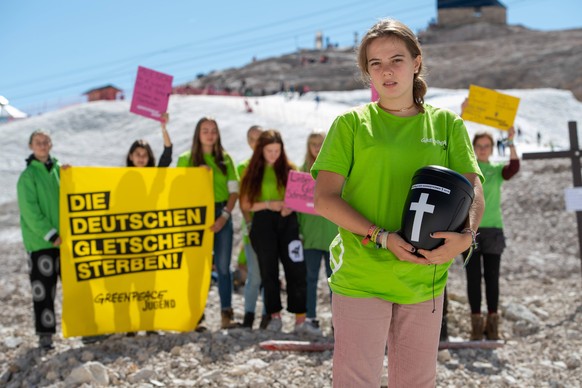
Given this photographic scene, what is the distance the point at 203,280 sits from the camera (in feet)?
21.9

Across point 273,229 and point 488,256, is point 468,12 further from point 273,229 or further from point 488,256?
point 273,229

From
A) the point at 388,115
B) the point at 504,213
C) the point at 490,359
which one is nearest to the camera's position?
the point at 388,115

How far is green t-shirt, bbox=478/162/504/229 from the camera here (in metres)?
6.53

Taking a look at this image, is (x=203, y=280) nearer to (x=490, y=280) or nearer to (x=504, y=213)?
(x=490, y=280)

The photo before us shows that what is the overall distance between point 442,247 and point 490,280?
418cm

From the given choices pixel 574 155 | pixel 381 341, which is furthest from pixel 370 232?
pixel 574 155

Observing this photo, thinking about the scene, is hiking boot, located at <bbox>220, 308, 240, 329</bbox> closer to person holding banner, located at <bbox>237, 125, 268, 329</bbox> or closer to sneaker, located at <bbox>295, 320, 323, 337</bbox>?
person holding banner, located at <bbox>237, 125, 268, 329</bbox>

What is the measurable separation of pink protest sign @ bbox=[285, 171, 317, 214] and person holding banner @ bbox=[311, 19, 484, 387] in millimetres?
3402

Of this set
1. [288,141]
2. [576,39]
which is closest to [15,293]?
[288,141]

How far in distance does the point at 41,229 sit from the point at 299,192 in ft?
7.98

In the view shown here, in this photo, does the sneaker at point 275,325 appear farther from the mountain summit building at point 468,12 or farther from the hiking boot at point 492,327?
the mountain summit building at point 468,12

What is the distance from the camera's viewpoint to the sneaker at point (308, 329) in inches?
249

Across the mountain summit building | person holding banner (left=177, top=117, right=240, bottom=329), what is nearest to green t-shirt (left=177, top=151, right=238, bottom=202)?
person holding banner (left=177, top=117, right=240, bottom=329)

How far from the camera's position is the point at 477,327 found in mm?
6543
